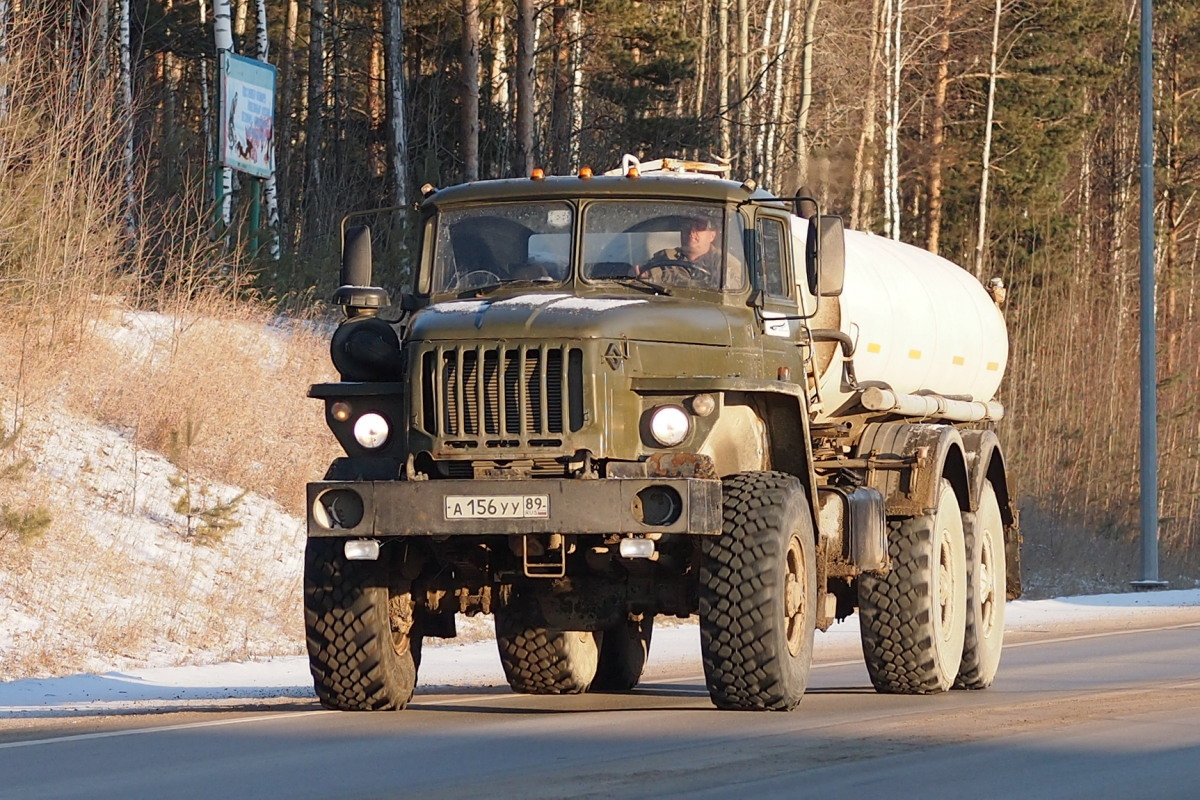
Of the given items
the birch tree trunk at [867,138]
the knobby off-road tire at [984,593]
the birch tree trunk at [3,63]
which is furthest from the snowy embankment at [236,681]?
the birch tree trunk at [867,138]

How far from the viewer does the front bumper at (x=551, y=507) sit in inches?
373

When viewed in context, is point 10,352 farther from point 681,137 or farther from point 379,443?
point 681,137

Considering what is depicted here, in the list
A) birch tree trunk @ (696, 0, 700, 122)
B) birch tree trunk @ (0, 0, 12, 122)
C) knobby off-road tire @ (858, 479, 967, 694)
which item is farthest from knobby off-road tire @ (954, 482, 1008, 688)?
birch tree trunk @ (696, 0, 700, 122)

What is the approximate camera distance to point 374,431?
33.7 ft

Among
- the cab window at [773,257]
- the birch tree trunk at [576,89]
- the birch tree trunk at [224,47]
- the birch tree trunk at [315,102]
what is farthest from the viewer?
the birch tree trunk at [315,102]

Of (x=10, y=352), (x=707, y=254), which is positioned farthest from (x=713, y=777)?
(x=10, y=352)

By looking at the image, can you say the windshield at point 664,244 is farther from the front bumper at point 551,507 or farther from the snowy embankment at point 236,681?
the snowy embankment at point 236,681

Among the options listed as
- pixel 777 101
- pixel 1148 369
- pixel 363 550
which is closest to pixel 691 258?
pixel 363 550

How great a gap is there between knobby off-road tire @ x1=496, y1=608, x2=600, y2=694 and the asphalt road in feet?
0.82

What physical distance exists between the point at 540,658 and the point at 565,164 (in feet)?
75.1

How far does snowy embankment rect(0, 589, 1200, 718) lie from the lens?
12156 mm

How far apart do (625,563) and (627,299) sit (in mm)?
1369

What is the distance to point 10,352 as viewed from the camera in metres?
20.4

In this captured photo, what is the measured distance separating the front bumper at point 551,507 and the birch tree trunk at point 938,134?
127 ft
